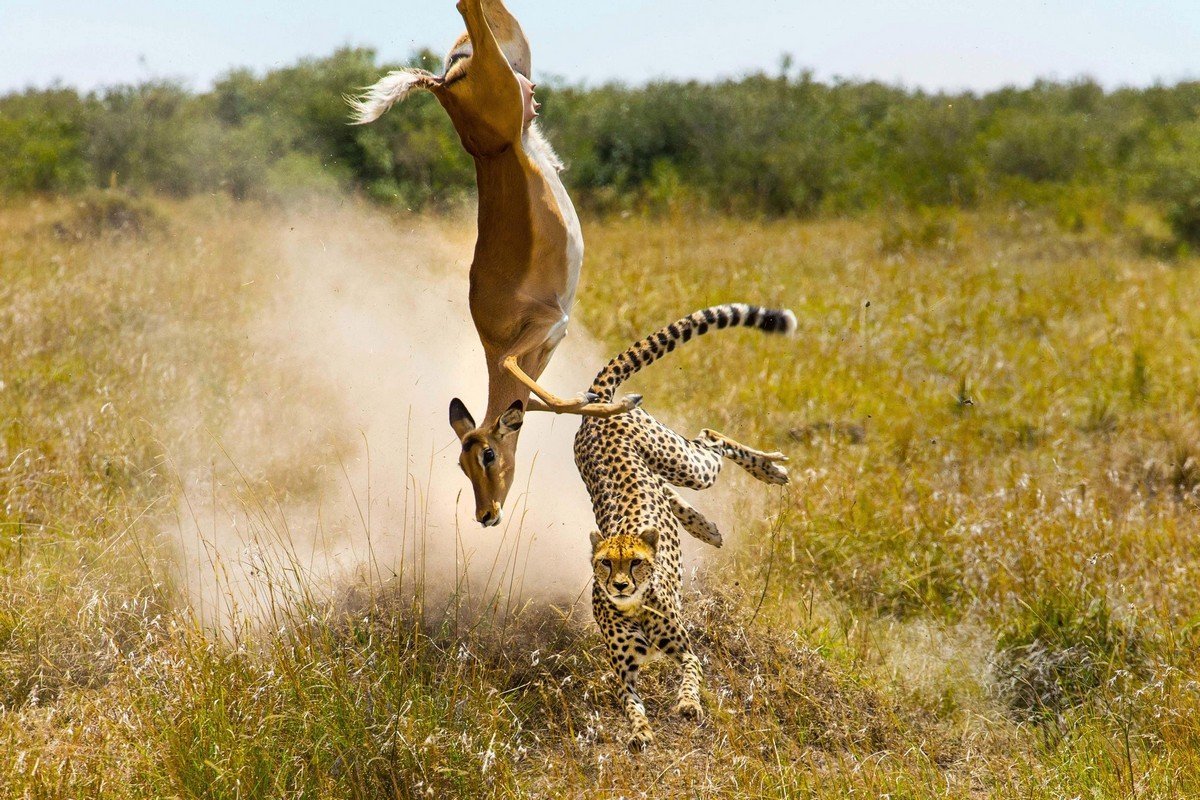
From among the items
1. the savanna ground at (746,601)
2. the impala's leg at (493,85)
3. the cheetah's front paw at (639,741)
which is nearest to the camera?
the savanna ground at (746,601)

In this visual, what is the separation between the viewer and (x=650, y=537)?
436cm

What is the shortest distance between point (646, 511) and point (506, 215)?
136cm

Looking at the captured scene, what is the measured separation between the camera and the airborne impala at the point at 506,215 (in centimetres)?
485

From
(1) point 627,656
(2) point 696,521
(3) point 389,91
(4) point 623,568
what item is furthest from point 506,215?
(1) point 627,656

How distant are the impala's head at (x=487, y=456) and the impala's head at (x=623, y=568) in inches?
21.2

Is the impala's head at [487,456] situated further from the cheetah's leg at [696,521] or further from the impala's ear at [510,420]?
the cheetah's leg at [696,521]

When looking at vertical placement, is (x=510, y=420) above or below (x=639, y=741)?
above

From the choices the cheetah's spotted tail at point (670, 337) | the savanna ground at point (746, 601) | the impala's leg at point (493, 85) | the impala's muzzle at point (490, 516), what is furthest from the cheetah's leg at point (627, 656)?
the impala's leg at point (493, 85)

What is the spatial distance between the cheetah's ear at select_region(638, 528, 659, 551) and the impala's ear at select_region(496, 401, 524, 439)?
2.20 ft

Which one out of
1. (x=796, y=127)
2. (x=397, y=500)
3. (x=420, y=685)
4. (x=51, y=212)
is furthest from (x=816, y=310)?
(x=796, y=127)

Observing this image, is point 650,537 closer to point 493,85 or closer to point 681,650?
point 681,650

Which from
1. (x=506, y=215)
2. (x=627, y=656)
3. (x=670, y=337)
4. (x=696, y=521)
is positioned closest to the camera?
(x=627, y=656)

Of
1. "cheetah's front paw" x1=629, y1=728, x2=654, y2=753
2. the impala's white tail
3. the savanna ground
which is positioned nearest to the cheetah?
"cheetah's front paw" x1=629, y1=728, x2=654, y2=753

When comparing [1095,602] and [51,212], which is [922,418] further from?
[51,212]
